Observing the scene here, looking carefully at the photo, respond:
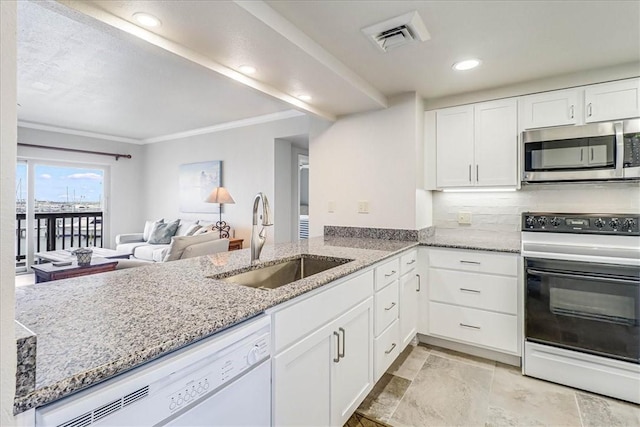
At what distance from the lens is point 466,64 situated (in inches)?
90.0

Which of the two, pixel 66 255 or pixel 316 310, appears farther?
pixel 66 255

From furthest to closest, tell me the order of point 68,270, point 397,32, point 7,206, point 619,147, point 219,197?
point 219,197, point 68,270, point 619,147, point 397,32, point 7,206

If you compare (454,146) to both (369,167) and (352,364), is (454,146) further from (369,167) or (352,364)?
(352,364)

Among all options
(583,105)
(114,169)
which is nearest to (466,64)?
(583,105)

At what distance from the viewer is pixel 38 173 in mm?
5352

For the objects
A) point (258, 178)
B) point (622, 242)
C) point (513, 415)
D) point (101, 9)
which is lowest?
point (513, 415)

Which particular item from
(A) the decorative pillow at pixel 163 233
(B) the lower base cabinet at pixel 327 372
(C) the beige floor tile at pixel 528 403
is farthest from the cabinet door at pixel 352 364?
(A) the decorative pillow at pixel 163 233

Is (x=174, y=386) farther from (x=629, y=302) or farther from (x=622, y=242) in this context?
(x=622, y=242)

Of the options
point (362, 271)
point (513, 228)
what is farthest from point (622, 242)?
point (362, 271)

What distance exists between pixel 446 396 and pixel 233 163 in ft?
13.9

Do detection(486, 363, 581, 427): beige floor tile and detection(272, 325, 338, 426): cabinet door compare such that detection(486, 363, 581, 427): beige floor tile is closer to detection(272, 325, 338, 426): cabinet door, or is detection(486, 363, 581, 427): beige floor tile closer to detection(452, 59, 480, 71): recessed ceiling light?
detection(272, 325, 338, 426): cabinet door

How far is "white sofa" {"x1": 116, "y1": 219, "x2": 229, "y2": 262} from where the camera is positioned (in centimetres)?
288

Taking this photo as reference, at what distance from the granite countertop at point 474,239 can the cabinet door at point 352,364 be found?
3.52ft

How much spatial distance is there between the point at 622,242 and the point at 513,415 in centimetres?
140
